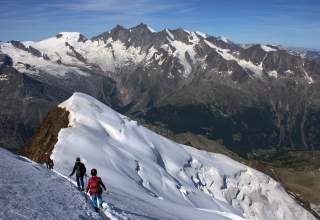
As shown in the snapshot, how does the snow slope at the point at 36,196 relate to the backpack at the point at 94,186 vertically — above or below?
below

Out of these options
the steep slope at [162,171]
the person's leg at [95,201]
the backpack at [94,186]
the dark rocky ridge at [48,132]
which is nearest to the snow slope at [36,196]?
the person's leg at [95,201]

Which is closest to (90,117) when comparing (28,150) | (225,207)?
(28,150)

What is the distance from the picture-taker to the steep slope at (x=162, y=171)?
3046 inches

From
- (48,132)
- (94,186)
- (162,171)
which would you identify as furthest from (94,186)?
(48,132)

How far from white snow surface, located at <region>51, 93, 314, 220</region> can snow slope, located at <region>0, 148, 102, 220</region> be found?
727 centimetres

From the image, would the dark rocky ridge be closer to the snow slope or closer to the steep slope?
the steep slope

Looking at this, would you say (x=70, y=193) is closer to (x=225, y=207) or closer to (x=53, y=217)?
(x=53, y=217)

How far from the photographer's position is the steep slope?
77.4m

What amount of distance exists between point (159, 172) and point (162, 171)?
2.09m

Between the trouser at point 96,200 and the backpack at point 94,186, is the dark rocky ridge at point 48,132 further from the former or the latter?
the backpack at point 94,186

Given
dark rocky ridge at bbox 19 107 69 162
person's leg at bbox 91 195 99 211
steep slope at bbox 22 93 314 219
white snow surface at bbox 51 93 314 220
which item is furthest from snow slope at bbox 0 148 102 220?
dark rocky ridge at bbox 19 107 69 162

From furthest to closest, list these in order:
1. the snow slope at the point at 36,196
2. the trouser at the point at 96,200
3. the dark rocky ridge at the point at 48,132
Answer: the dark rocky ridge at the point at 48,132, the trouser at the point at 96,200, the snow slope at the point at 36,196

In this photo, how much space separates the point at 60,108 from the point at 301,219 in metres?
71.1

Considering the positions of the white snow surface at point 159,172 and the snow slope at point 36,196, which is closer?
the snow slope at point 36,196
